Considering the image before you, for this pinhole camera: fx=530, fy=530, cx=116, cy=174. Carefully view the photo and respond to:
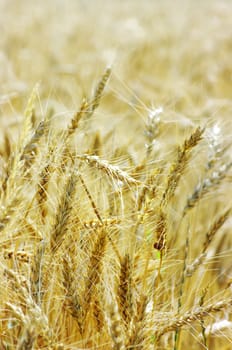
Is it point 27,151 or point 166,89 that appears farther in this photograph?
point 166,89

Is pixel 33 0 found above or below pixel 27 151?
above

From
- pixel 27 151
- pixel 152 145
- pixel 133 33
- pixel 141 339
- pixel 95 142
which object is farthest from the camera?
pixel 133 33

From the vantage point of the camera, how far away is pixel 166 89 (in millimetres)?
3385

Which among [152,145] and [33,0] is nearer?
[152,145]

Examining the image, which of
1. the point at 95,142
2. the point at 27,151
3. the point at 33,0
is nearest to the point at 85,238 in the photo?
the point at 27,151

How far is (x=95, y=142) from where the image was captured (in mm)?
1462

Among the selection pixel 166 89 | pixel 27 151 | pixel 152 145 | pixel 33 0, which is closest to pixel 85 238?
pixel 27 151

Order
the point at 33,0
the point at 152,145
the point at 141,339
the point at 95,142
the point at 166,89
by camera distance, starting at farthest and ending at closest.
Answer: the point at 33,0
the point at 166,89
the point at 95,142
the point at 152,145
the point at 141,339

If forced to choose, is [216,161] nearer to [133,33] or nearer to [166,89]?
[166,89]

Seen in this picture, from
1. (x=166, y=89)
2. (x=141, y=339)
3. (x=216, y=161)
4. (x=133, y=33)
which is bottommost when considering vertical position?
(x=141, y=339)

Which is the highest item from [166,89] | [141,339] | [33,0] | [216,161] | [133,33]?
Result: [33,0]

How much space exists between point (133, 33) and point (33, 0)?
3019mm

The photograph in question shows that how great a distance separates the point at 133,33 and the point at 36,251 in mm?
4176

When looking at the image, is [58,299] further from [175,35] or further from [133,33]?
[175,35]
